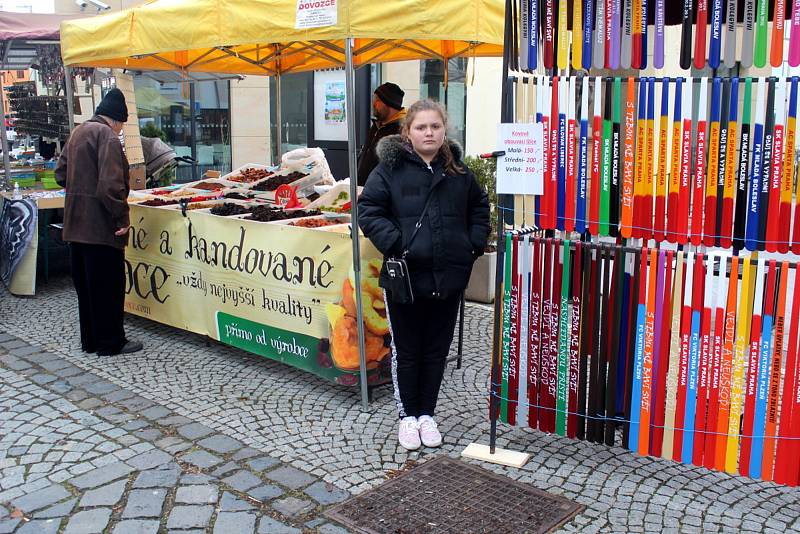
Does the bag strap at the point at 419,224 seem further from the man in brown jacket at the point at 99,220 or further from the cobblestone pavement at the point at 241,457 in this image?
the man in brown jacket at the point at 99,220

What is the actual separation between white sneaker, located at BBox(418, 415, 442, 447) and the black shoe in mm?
2703

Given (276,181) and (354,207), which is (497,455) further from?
(276,181)

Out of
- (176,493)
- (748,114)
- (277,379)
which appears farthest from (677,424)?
(277,379)

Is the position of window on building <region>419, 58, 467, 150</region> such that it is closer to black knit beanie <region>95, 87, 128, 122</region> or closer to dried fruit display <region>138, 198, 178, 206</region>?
dried fruit display <region>138, 198, 178, 206</region>

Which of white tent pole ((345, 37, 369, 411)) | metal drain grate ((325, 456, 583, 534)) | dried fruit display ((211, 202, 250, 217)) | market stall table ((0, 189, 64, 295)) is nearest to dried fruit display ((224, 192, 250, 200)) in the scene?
dried fruit display ((211, 202, 250, 217))

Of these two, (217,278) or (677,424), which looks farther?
(217,278)

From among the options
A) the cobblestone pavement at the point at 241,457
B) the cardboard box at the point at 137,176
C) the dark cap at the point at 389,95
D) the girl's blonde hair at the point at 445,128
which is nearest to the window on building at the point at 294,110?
the cardboard box at the point at 137,176

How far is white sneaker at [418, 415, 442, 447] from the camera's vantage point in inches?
170

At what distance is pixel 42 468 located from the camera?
13.5ft

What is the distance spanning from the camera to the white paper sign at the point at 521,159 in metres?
3.81

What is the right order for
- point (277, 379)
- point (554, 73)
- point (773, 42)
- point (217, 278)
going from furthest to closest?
point (217, 278)
point (277, 379)
point (554, 73)
point (773, 42)

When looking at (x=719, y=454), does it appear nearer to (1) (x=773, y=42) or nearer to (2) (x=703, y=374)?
(2) (x=703, y=374)

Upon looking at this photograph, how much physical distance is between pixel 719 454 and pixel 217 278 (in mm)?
3616

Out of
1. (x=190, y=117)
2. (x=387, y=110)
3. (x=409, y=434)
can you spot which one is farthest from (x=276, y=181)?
(x=190, y=117)
